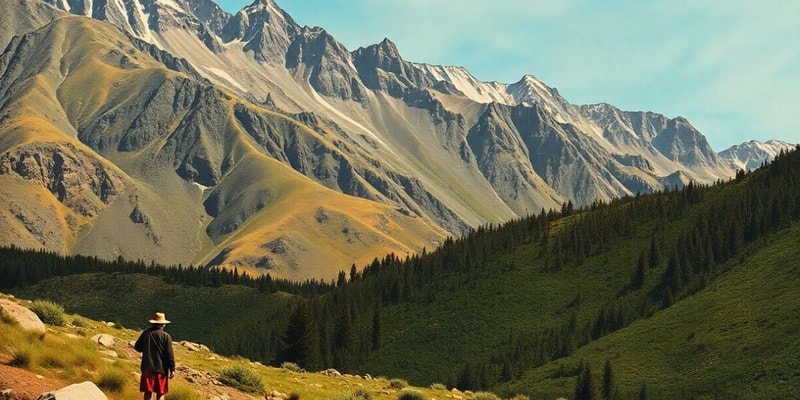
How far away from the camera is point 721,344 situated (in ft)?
396

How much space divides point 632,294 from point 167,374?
173 m

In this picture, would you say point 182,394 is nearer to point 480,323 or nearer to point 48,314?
point 48,314

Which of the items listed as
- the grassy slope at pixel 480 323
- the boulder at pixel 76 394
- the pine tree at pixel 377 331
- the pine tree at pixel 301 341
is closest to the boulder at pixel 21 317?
the boulder at pixel 76 394

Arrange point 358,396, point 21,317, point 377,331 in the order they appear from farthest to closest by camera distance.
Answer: point 377,331
point 358,396
point 21,317

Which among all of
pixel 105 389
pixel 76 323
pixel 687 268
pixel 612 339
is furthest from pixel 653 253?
pixel 105 389

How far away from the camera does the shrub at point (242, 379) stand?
112 feet

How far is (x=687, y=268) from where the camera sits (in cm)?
18125

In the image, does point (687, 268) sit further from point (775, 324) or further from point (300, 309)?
point (300, 309)

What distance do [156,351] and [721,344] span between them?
116 meters

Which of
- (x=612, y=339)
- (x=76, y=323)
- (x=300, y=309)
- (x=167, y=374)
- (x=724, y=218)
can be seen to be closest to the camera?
(x=167, y=374)

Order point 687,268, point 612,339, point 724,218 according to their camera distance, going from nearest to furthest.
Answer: point 612,339 < point 687,268 < point 724,218

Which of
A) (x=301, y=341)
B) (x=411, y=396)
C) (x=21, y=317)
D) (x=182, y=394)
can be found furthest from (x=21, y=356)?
(x=301, y=341)

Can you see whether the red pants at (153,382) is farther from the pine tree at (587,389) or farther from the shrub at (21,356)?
the pine tree at (587,389)

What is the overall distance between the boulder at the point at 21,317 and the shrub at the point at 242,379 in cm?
874
